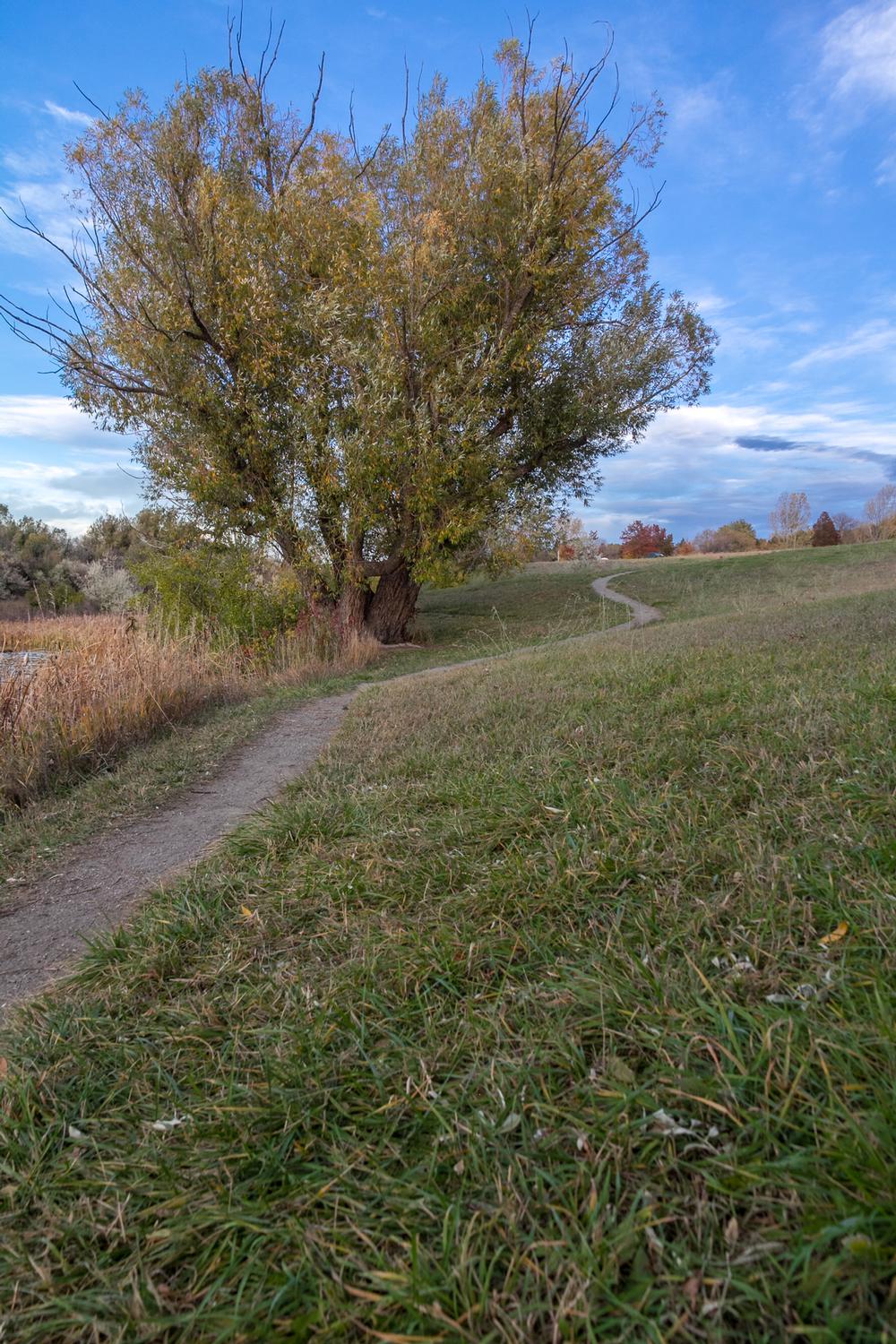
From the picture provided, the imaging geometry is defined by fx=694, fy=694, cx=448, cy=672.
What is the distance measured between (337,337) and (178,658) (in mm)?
7424

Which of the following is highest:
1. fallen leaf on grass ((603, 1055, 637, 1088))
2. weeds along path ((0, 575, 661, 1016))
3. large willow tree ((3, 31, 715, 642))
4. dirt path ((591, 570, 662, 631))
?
large willow tree ((3, 31, 715, 642))

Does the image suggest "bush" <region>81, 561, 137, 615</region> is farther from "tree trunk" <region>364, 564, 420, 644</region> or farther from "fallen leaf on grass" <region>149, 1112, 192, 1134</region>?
"fallen leaf on grass" <region>149, 1112, 192, 1134</region>

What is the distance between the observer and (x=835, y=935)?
194 cm

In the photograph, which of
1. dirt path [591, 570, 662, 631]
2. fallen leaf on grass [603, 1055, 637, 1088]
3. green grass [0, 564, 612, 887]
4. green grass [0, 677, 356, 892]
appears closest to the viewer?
fallen leaf on grass [603, 1055, 637, 1088]

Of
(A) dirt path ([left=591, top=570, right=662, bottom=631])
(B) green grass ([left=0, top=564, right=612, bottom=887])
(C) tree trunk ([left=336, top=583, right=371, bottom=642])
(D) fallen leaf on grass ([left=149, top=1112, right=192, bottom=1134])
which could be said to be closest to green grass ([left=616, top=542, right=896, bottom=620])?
(A) dirt path ([left=591, top=570, right=662, bottom=631])

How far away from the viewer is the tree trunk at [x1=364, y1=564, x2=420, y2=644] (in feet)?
53.2

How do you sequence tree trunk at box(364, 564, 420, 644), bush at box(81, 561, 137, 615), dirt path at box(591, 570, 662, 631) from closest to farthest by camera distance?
dirt path at box(591, 570, 662, 631) → tree trunk at box(364, 564, 420, 644) → bush at box(81, 561, 137, 615)

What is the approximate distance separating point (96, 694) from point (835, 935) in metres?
6.53

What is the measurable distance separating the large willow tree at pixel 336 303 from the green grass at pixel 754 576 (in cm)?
749

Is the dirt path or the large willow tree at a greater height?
the large willow tree

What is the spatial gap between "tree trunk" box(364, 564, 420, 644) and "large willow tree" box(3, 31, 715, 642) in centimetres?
96

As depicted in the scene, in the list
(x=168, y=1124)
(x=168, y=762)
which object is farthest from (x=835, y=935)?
(x=168, y=762)

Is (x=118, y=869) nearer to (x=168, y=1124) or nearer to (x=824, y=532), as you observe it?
(x=168, y=1124)

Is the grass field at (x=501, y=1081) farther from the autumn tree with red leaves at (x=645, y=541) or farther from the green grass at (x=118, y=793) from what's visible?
the autumn tree with red leaves at (x=645, y=541)
